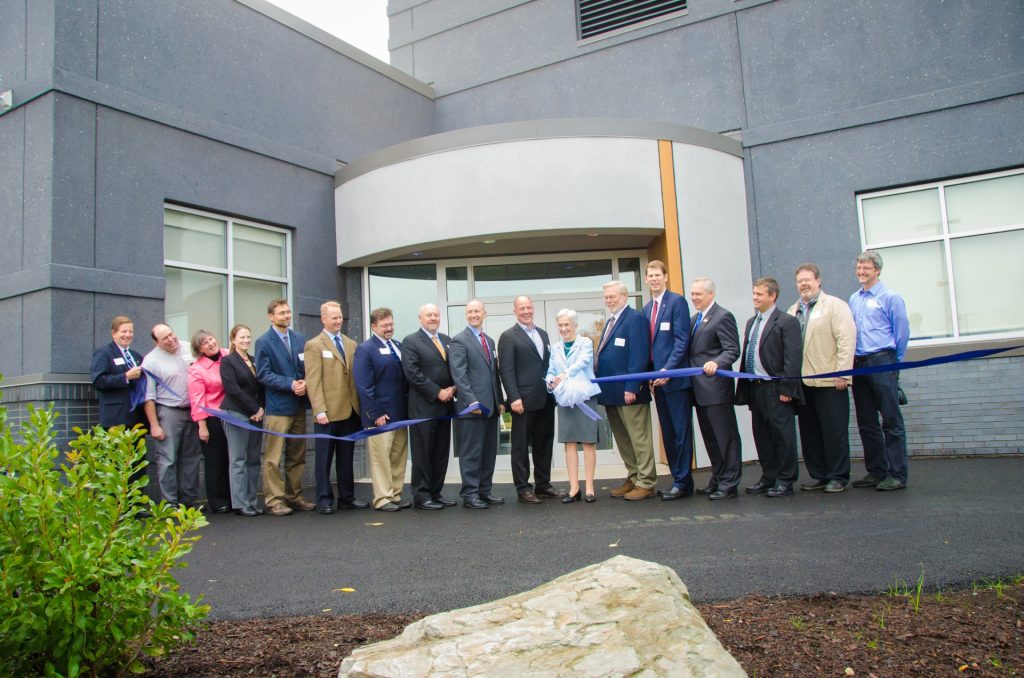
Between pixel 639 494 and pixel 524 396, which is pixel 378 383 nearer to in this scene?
pixel 524 396

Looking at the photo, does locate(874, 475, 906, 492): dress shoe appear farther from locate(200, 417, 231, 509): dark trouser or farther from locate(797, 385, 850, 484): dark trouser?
locate(200, 417, 231, 509): dark trouser

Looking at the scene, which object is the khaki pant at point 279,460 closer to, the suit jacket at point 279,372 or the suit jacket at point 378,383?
the suit jacket at point 279,372

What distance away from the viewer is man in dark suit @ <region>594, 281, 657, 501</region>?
681cm

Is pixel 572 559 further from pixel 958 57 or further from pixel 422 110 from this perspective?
pixel 422 110

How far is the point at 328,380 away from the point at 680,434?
331 cm

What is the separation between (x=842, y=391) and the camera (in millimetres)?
6543

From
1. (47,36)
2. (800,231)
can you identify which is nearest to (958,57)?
(800,231)

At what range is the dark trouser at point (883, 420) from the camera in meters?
6.53

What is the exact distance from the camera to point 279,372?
24.3 feet

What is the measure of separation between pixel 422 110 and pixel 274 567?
9.34 m

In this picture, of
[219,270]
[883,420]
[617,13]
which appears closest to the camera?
[883,420]

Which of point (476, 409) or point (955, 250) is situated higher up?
point (955, 250)

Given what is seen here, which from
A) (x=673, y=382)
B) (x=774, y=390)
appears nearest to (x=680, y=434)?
(x=673, y=382)

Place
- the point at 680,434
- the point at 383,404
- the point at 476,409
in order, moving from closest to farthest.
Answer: the point at 680,434 → the point at 476,409 → the point at 383,404
